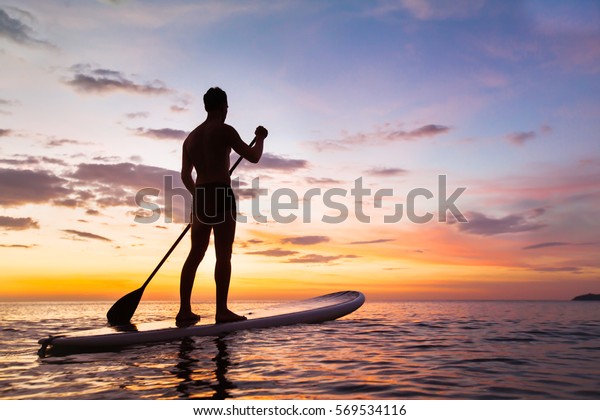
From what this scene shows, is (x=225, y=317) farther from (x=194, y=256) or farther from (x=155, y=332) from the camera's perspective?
(x=155, y=332)

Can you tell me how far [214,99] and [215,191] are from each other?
1251 millimetres

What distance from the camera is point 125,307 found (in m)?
7.27

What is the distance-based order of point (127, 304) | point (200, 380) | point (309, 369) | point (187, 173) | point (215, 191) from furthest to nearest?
point (127, 304) → point (187, 173) → point (215, 191) → point (309, 369) → point (200, 380)

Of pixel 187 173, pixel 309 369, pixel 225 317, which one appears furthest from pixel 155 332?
pixel 309 369

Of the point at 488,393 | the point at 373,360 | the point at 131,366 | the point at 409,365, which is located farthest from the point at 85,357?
the point at 488,393

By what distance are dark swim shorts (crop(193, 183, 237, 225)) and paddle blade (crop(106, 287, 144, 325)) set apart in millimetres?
1791

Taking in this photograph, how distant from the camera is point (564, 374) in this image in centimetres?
421

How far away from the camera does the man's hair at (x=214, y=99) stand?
6.48m

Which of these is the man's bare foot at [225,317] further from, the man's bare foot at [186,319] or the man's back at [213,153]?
the man's back at [213,153]

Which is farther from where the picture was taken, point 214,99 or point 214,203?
point 214,99

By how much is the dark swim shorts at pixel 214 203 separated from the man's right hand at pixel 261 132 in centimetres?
81

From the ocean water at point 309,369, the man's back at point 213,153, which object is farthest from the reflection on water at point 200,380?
the man's back at point 213,153

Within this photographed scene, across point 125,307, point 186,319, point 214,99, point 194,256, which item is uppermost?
point 214,99

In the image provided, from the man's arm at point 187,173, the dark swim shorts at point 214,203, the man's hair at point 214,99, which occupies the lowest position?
the dark swim shorts at point 214,203
